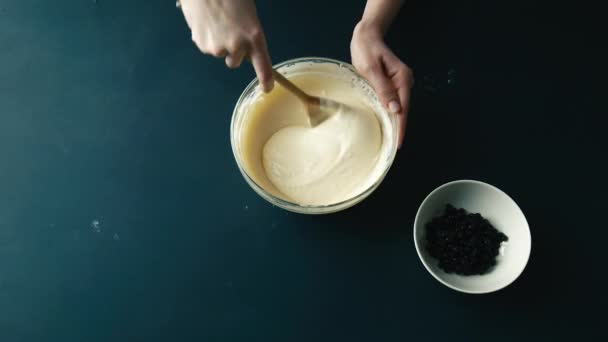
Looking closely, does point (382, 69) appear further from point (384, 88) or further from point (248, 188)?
point (248, 188)

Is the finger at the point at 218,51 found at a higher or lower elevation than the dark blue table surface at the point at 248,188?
higher

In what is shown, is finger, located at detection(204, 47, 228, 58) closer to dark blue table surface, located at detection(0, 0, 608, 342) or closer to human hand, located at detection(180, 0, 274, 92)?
human hand, located at detection(180, 0, 274, 92)

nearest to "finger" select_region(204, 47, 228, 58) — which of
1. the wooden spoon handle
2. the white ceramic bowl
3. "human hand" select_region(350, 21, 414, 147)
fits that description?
the wooden spoon handle

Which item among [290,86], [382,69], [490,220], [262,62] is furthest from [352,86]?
[490,220]

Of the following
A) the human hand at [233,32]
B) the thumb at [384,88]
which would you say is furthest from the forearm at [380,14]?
the human hand at [233,32]

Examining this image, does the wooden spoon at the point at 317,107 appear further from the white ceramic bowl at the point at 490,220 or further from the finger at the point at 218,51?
the white ceramic bowl at the point at 490,220

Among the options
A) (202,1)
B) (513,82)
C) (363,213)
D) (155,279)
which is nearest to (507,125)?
(513,82)
